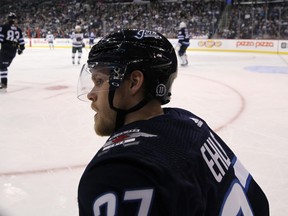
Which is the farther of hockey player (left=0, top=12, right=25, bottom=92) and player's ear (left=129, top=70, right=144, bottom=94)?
hockey player (left=0, top=12, right=25, bottom=92)

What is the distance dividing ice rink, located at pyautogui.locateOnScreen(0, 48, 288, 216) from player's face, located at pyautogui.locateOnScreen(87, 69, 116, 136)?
4.19 ft

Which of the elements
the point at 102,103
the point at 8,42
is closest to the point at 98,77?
the point at 102,103

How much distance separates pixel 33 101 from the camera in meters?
5.45

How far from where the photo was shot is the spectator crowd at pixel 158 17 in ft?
48.4

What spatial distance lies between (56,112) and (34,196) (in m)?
2.49

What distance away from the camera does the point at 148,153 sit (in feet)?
2.19

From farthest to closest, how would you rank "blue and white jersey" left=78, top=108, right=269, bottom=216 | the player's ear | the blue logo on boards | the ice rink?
the blue logo on boards, the ice rink, the player's ear, "blue and white jersey" left=78, top=108, right=269, bottom=216

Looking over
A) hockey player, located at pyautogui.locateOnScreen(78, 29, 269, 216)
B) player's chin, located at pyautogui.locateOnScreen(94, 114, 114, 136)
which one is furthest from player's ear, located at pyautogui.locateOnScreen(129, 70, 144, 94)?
player's chin, located at pyautogui.locateOnScreen(94, 114, 114, 136)

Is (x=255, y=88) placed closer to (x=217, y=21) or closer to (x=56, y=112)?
(x=56, y=112)

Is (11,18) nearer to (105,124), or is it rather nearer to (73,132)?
(73,132)

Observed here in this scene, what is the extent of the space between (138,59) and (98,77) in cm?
16

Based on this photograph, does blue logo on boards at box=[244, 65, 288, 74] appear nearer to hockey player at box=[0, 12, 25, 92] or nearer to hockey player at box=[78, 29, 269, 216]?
hockey player at box=[0, 12, 25, 92]

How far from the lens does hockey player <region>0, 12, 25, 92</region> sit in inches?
239

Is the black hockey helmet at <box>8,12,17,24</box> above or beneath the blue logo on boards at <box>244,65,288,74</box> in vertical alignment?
above
